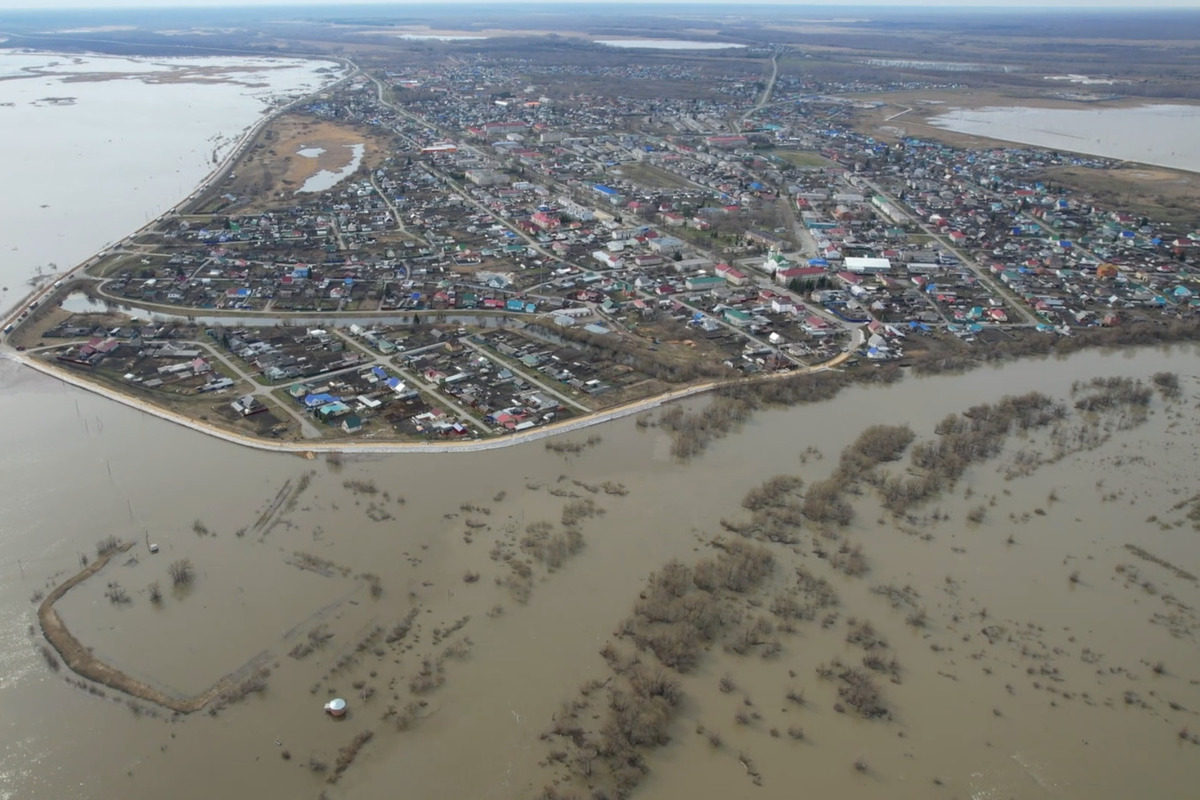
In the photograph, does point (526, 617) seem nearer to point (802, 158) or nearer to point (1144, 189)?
point (802, 158)

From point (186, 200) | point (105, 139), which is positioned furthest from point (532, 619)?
point (105, 139)

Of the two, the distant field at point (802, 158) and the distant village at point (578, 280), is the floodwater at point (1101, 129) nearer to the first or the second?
the distant village at point (578, 280)

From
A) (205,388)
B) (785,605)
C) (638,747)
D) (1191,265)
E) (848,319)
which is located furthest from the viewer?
(1191,265)

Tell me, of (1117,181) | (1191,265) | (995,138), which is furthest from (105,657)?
(995,138)

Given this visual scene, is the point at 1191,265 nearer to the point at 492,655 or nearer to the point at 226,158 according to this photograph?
the point at 492,655

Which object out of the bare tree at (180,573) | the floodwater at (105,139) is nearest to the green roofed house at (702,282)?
the bare tree at (180,573)

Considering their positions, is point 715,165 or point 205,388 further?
point 715,165

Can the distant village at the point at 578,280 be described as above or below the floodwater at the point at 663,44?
below
